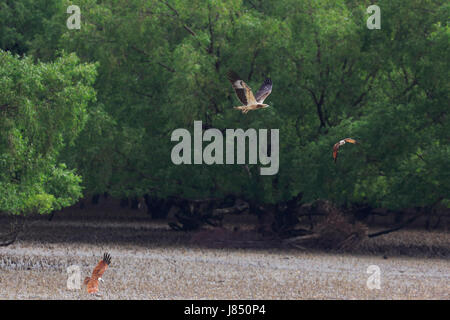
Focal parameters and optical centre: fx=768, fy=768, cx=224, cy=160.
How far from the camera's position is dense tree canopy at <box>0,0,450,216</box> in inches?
1093

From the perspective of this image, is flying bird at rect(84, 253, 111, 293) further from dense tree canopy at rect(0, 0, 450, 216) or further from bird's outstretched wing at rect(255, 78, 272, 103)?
dense tree canopy at rect(0, 0, 450, 216)

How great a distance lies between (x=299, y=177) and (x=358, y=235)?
3.32m

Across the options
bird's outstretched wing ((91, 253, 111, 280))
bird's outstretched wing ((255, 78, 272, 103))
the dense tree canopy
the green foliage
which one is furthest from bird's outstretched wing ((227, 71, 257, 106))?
the dense tree canopy

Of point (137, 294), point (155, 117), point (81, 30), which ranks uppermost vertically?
point (81, 30)

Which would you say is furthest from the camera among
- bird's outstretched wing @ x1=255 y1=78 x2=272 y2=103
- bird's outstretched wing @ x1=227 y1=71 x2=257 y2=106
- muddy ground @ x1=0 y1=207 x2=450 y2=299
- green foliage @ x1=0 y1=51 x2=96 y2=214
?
green foliage @ x1=0 y1=51 x2=96 y2=214

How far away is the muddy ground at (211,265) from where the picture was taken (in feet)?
58.9

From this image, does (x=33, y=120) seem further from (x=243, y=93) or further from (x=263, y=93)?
(x=243, y=93)

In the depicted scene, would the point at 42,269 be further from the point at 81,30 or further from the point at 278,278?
the point at 81,30

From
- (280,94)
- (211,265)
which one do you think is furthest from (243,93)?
(280,94)

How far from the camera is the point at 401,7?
28.1 metres

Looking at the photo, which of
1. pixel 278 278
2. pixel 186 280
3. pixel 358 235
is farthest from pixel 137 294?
pixel 358 235

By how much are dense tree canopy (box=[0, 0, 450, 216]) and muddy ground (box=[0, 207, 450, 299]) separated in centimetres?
224

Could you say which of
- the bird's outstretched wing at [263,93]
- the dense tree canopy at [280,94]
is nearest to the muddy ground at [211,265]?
the dense tree canopy at [280,94]

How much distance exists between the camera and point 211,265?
77.6 ft
